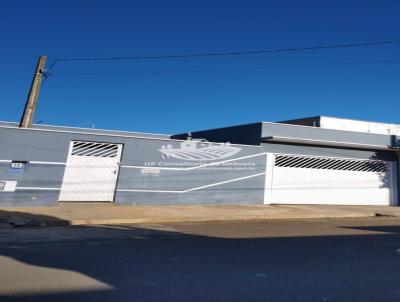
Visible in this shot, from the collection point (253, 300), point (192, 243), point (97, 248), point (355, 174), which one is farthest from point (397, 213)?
point (253, 300)

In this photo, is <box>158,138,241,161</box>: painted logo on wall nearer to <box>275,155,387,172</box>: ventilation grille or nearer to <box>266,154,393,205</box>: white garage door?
<box>266,154,393,205</box>: white garage door

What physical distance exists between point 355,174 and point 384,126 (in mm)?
8102

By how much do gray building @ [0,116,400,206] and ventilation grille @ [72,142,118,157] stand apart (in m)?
0.04

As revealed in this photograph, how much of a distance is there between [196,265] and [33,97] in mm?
14304

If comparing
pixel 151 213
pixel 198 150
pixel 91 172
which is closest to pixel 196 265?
pixel 151 213

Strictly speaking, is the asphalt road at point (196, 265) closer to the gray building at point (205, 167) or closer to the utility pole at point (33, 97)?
the gray building at point (205, 167)

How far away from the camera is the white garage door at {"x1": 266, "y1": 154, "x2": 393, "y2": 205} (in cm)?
2158

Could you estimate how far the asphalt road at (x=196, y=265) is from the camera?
5871 millimetres

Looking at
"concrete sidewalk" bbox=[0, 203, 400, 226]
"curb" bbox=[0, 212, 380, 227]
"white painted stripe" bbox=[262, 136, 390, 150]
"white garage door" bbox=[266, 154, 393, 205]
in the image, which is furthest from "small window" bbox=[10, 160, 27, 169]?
"white garage door" bbox=[266, 154, 393, 205]

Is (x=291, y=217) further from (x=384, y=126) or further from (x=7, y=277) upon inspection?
(x=384, y=126)

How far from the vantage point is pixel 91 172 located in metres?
17.8

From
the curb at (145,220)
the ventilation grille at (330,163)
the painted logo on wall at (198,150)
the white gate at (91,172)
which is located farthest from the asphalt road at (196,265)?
the ventilation grille at (330,163)

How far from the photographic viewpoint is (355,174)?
23.4 meters

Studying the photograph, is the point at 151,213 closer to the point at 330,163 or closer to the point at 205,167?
the point at 205,167
